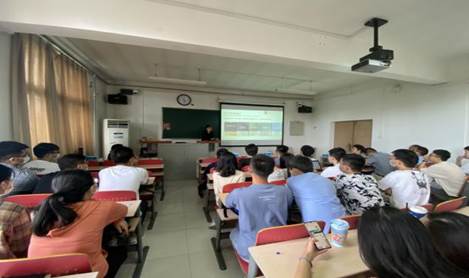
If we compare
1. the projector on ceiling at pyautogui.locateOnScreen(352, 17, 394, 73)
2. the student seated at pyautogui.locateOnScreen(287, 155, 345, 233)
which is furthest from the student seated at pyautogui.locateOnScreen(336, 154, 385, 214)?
the projector on ceiling at pyautogui.locateOnScreen(352, 17, 394, 73)

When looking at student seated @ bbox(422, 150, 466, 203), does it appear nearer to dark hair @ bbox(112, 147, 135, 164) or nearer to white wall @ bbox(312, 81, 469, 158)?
white wall @ bbox(312, 81, 469, 158)

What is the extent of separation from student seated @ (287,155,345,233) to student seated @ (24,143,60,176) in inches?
119

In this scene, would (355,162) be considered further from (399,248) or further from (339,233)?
(399,248)

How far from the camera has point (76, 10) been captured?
1968mm

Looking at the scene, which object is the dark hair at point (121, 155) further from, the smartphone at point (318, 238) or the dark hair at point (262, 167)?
the smartphone at point (318, 238)

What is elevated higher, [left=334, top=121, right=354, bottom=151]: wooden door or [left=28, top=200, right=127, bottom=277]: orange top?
[left=334, top=121, right=354, bottom=151]: wooden door

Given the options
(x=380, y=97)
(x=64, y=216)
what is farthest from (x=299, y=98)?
(x=64, y=216)

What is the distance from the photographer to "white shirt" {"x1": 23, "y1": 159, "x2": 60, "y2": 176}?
235 cm

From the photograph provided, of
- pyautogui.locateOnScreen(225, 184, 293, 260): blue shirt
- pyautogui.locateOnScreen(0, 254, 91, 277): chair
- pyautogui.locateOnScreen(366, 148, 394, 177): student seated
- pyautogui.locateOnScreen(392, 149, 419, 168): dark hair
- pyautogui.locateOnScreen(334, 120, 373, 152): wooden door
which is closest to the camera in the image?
pyautogui.locateOnScreen(0, 254, 91, 277): chair

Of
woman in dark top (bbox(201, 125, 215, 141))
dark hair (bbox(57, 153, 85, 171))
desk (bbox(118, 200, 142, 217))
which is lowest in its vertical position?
desk (bbox(118, 200, 142, 217))

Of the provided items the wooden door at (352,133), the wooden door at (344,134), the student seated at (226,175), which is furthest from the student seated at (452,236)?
the wooden door at (344,134)

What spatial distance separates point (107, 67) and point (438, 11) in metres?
6.29

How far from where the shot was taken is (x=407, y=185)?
2105 mm

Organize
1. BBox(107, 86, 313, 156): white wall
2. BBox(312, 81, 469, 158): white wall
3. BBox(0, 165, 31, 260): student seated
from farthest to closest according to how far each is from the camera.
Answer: BBox(107, 86, 313, 156): white wall
BBox(312, 81, 469, 158): white wall
BBox(0, 165, 31, 260): student seated
